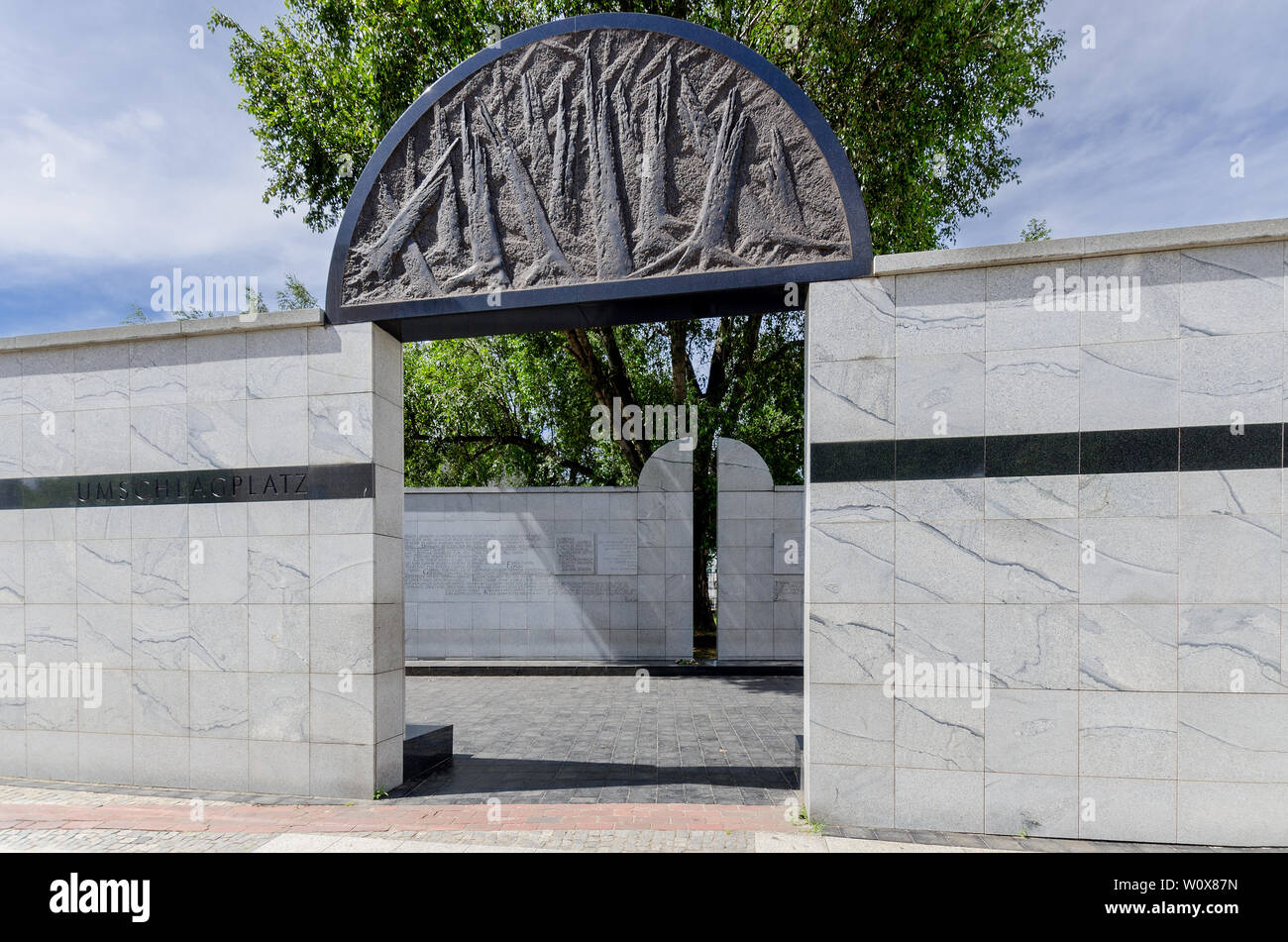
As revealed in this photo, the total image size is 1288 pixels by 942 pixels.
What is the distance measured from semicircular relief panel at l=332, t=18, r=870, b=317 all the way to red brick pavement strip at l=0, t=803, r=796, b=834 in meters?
4.56

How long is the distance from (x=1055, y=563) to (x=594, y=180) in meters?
5.00

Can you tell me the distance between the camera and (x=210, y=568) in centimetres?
664

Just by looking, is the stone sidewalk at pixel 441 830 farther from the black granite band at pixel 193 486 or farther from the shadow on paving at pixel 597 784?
the black granite band at pixel 193 486

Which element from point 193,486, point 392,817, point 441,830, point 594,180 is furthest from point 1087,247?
point 193,486

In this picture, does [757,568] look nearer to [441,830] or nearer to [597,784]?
[597,784]

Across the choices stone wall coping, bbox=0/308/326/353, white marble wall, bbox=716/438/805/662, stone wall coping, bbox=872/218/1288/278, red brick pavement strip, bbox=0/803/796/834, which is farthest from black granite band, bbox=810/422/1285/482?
white marble wall, bbox=716/438/805/662

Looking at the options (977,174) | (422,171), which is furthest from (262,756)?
(977,174)

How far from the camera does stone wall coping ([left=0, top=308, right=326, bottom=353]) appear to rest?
6504mm

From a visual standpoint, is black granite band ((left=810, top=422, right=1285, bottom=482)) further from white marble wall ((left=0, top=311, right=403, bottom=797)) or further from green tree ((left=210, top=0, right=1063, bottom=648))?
green tree ((left=210, top=0, right=1063, bottom=648))

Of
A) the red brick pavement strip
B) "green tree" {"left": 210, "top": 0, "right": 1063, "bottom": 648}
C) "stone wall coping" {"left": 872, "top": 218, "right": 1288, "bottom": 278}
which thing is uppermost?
"green tree" {"left": 210, "top": 0, "right": 1063, "bottom": 648}

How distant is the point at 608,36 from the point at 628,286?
2309 mm

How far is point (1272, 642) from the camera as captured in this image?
505 centimetres

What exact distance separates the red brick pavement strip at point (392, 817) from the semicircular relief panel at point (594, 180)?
4.56 m

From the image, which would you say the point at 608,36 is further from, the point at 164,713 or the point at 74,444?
the point at 164,713
